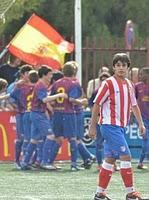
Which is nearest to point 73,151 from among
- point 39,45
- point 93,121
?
point 39,45

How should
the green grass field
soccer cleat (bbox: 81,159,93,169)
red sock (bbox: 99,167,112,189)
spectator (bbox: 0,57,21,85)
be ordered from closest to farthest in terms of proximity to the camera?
1. red sock (bbox: 99,167,112,189)
2. the green grass field
3. soccer cleat (bbox: 81,159,93,169)
4. spectator (bbox: 0,57,21,85)

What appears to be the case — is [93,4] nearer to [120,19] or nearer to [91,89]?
[120,19]

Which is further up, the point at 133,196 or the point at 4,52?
the point at 4,52

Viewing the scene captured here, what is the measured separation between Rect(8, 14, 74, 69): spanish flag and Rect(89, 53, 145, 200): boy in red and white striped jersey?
881 cm

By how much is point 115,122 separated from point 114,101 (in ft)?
0.91

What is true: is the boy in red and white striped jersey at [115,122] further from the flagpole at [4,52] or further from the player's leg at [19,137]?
the flagpole at [4,52]

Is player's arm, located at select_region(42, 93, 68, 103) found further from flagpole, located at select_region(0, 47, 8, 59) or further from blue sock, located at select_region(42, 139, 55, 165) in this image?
flagpole, located at select_region(0, 47, 8, 59)

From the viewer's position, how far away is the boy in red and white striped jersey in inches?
502

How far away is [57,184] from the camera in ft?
49.8

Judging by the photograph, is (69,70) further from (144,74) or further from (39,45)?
(39,45)

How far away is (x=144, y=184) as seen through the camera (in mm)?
15336

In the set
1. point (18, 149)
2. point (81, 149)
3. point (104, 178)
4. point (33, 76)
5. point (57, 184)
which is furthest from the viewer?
point (18, 149)

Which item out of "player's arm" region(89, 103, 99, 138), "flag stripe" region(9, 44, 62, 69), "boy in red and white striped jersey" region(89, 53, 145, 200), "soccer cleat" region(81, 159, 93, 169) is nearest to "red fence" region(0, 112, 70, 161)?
"flag stripe" region(9, 44, 62, 69)

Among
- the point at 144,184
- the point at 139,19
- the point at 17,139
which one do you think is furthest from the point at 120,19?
the point at 144,184
